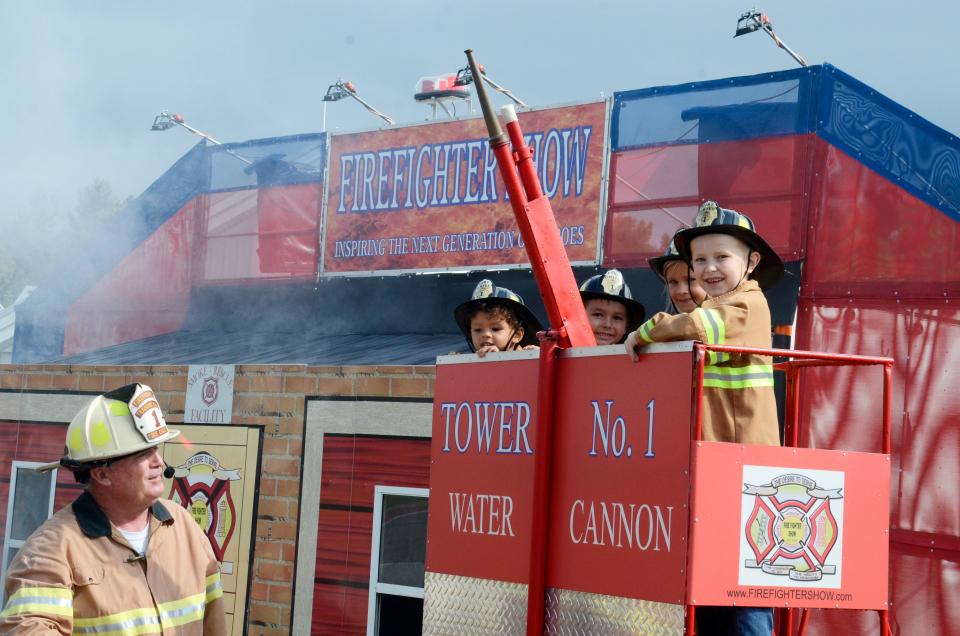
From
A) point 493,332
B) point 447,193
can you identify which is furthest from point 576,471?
Answer: point 447,193

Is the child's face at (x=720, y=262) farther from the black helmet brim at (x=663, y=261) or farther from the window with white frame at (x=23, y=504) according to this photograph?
the window with white frame at (x=23, y=504)

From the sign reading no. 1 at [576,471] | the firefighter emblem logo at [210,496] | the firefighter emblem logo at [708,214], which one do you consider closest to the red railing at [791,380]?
the sign reading no. 1 at [576,471]

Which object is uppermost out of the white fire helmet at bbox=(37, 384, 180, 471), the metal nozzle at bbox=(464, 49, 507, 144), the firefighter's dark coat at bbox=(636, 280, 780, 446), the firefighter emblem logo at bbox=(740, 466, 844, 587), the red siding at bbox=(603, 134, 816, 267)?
the red siding at bbox=(603, 134, 816, 267)

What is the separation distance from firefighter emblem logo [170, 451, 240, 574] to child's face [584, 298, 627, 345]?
354 centimetres

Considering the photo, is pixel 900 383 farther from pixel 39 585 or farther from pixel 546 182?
pixel 39 585

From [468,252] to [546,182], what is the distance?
0.76 m

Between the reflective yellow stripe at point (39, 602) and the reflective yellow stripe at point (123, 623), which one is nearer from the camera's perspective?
the reflective yellow stripe at point (39, 602)

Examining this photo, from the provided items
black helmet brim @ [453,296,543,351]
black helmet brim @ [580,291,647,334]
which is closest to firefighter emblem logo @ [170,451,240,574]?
black helmet brim @ [453,296,543,351]

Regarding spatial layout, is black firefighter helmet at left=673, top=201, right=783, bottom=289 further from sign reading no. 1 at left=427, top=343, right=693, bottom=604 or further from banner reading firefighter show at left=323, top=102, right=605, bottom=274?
banner reading firefighter show at left=323, top=102, right=605, bottom=274

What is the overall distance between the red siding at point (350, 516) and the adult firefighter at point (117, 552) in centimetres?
333

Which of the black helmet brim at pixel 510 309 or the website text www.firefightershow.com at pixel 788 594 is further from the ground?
the black helmet brim at pixel 510 309

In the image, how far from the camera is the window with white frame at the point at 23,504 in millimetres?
9195

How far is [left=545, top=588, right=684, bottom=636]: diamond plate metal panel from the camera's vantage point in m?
3.16

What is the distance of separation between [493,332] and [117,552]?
2.37m
